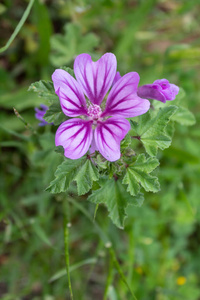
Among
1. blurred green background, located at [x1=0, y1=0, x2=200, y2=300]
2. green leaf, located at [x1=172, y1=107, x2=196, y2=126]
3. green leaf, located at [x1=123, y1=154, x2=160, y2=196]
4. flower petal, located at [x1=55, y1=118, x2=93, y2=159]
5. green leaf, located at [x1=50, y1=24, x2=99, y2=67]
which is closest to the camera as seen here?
flower petal, located at [x1=55, y1=118, x2=93, y2=159]

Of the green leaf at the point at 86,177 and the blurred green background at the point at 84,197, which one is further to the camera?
the blurred green background at the point at 84,197

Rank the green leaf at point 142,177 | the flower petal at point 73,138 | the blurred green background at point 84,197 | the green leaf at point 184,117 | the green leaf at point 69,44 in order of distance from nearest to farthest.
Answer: the flower petal at point 73,138 → the green leaf at point 142,177 → the green leaf at point 184,117 → the green leaf at point 69,44 → the blurred green background at point 84,197

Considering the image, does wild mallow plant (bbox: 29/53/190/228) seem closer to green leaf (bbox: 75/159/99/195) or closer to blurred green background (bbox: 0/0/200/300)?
green leaf (bbox: 75/159/99/195)

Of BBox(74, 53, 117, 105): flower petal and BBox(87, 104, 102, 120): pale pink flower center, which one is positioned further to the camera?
BBox(87, 104, 102, 120): pale pink flower center

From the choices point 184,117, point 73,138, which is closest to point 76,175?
point 73,138

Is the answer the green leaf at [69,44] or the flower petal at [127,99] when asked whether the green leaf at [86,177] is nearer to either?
the flower petal at [127,99]

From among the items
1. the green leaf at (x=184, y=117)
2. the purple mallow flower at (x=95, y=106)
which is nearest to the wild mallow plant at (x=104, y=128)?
the purple mallow flower at (x=95, y=106)

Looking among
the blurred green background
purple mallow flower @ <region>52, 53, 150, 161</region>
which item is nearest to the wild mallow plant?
purple mallow flower @ <region>52, 53, 150, 161</region>
